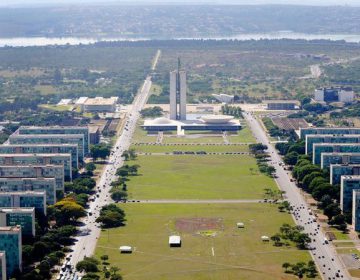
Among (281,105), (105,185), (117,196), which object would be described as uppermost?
(281,105)

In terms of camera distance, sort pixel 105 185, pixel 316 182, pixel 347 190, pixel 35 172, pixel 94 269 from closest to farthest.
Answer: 1. pixel 94 269
2. pixel 347 190
3. pixel 316 182
4. pixel 35 172
5. pixel 105 185

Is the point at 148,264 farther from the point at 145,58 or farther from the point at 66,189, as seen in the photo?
the point at 145,58

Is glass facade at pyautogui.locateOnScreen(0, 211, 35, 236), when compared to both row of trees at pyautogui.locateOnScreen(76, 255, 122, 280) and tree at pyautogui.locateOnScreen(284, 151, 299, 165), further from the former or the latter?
tree at pyautogui.locateOnScreen(284, 151, 299, 165)

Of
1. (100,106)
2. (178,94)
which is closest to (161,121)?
(178,94)

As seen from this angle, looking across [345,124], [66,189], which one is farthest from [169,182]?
[345,124]

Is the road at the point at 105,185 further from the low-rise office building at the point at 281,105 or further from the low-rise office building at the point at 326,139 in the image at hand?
the low-rise office building at the point at 326,139

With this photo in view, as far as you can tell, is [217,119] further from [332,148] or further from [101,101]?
[332,148]

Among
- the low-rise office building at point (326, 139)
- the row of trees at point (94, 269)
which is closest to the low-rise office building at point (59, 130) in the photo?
the low-rise office building at point (326, 139)
